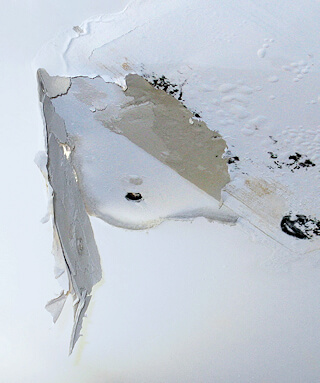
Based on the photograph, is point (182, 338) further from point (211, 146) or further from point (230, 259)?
point (211, 146)

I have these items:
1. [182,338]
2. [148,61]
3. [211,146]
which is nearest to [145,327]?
[182,338]

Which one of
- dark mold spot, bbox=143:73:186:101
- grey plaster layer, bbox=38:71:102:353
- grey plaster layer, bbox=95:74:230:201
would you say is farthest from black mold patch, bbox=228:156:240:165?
grey plaster layer, bbox=38:71:102:353

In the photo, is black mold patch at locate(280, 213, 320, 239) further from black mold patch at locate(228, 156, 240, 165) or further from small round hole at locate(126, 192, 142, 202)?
small round hole at locate(126, 192, 142, 202)

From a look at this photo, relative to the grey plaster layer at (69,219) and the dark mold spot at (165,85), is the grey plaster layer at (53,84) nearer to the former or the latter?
the grey plaster layer at (69,219)

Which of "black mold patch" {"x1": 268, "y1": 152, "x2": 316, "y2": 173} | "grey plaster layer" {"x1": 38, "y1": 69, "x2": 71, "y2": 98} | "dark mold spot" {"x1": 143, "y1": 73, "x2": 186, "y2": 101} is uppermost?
"dark mold spot" {"x1": 143, "y1": 73, "x2": 186, "y2": 101}

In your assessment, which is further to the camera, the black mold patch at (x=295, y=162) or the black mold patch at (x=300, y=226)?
the black mold patch at (x=300, y=226)

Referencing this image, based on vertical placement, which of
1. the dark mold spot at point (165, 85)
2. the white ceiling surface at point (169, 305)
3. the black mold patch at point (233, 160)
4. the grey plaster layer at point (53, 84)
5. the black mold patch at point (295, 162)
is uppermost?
the dark mold spot at point (165, 85)

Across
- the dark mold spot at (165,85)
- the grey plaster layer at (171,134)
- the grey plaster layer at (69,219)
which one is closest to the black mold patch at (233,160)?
the grey plaster layer at (171,134)
